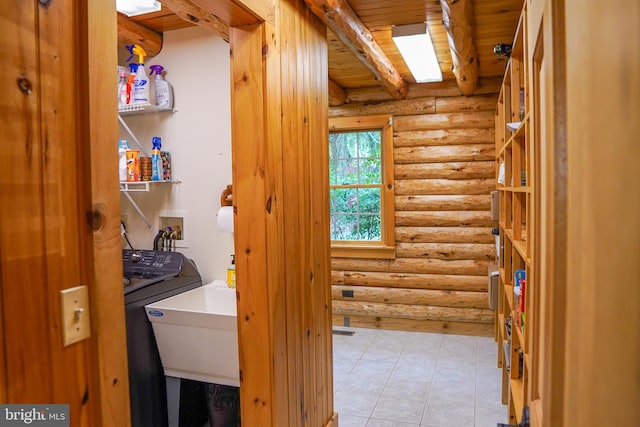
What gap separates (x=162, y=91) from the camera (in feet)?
9.38

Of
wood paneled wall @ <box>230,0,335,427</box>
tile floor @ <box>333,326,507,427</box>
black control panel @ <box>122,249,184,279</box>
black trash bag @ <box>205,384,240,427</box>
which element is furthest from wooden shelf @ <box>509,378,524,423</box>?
black control panel @ <box>122,249,184,279</box>

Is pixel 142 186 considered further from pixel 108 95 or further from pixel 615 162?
pixel 615 162

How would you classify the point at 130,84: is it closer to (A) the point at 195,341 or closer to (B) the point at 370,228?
(A) the point at 195,341

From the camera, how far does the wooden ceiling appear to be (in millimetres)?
2602

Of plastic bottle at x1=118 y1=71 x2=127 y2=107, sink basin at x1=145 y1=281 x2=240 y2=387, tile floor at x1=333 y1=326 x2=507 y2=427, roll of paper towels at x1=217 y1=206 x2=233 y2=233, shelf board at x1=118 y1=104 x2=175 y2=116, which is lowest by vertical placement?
tile floor at x1=333 y1=326 x2=507 y2=427

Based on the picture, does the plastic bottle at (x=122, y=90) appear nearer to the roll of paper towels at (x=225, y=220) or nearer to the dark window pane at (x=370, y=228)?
the roll of paper towels at (x=225, y=220)

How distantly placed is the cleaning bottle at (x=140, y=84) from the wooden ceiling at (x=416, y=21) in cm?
18

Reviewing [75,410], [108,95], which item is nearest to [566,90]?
[108,95]

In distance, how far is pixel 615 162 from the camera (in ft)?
1.28

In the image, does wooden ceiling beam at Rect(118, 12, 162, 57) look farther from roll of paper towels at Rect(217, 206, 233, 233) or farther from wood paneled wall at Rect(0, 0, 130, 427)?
wood paneled wall at Rect(0, 0, 130, 427)

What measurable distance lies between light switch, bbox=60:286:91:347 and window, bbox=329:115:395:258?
13.0 feet

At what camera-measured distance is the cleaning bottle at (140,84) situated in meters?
2.78

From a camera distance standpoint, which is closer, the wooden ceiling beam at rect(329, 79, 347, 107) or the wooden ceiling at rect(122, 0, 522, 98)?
the wooden ceiling at rect(122, 0, 522, 98)

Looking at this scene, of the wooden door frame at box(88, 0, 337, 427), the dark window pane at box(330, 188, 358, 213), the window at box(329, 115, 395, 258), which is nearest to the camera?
the wooden door frame at box(88, 0, 337, 427)
